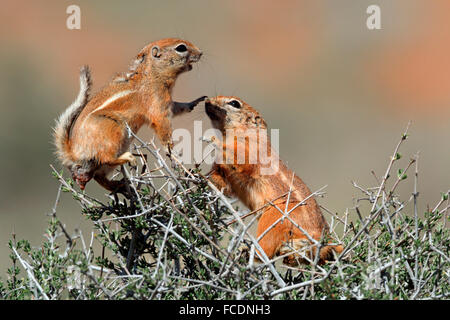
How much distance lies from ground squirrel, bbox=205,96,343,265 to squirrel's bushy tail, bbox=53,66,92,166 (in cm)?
140

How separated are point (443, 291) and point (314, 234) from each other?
1715 mm

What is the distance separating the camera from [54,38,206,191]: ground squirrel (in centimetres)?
587

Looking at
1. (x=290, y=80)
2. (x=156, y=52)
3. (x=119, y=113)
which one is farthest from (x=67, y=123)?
(x=290, y=80)

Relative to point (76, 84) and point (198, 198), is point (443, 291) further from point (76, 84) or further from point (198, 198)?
point (76, 84)

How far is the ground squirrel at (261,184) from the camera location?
5.95 m

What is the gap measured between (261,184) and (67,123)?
1.97 m

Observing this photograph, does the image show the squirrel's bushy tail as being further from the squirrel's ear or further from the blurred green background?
the blurred green background

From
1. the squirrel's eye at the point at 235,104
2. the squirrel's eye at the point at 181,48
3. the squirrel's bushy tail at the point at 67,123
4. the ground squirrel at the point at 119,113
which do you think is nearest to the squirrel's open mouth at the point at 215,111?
the squirrel's eye at the point at 235,104

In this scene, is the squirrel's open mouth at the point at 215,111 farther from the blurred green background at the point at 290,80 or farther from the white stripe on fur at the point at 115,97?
the blurred green background at the point at 290,80

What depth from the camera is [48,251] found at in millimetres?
4617

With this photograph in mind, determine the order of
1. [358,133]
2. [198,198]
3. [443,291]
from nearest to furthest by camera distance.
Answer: [443,291] < [198,198] < [358,133]

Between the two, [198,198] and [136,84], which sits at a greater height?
[136,84]

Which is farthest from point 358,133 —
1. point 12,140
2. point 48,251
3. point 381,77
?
point 48,251
